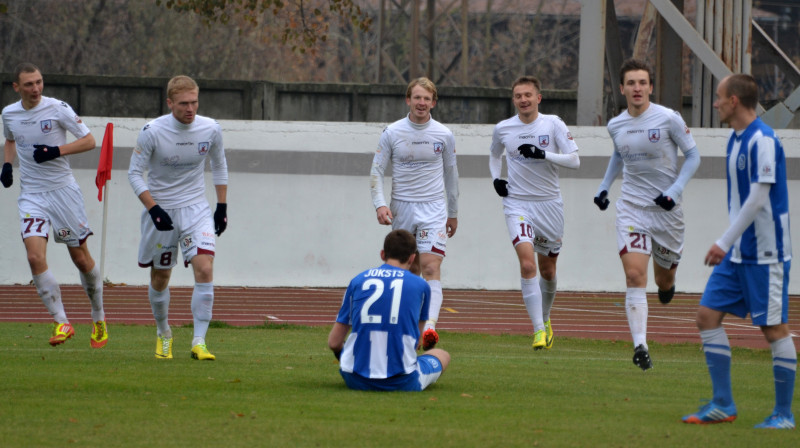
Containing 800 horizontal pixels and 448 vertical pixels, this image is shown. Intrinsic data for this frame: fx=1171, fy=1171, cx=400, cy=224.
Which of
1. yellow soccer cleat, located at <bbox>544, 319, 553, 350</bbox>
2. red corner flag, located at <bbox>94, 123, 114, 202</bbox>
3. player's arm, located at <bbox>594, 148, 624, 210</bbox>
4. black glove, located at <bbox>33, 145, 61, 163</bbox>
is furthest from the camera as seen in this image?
red corner flag, located at <bbox>94, 123, 114, 202</bbox>

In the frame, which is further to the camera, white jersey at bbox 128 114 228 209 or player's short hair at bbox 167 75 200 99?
white jersey at bbox 128 114 228 209

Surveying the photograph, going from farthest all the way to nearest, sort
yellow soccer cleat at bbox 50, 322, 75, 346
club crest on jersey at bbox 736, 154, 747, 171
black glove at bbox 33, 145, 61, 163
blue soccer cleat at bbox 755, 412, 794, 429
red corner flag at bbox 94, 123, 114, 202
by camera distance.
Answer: red corner flag at bbox 94, 123, 114, 202
black glove at bbox 33, 145, 61, 163
yellow soccer cleat at bbox 50, 322, 75, 346
club crest on jersey at bbox 736, 154, 747, 171
blue soccer cleat at bbox 755, 412, 794, 429

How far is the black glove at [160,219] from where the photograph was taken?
8.82 meters

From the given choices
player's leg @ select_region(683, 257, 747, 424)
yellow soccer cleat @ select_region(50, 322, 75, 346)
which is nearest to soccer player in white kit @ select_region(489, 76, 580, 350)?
yellow soccer cleat @ select_region(50, 322, 75, 346)

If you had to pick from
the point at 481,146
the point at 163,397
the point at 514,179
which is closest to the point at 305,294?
the point at 481,146

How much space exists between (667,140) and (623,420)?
12.1 feet

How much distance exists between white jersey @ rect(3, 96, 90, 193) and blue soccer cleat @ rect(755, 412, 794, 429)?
6.58 metres

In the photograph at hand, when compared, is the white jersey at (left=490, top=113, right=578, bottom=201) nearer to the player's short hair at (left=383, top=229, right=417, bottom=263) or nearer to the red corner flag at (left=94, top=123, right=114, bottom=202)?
the player's short hair at (left=383, top=229, right=417, bottom=263)

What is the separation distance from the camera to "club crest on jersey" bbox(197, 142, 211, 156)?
9172mm

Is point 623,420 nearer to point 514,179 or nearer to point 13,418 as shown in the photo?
point 13,418

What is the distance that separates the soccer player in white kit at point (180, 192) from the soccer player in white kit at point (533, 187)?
2863 millimetres

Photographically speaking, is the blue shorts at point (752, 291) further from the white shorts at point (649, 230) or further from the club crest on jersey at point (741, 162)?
the white shorts at point (649, 230)

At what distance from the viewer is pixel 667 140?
948 cm

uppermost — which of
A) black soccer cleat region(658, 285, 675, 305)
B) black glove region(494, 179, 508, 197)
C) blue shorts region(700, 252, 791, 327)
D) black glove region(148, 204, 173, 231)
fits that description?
black glove region(494, 179, 508, 197)
